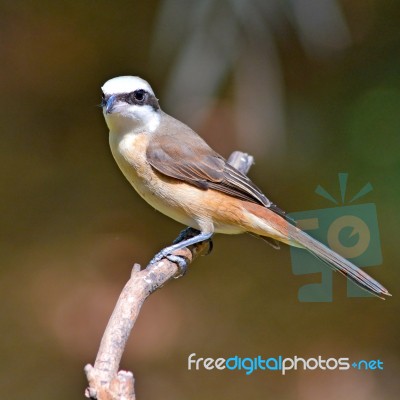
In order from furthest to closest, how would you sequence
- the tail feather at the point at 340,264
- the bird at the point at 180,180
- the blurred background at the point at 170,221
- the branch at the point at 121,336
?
the blurred background at the point at 170,221, the bird at the point at 180,180, the tail feather at the point at 340,264, the branch at the point at 121,336

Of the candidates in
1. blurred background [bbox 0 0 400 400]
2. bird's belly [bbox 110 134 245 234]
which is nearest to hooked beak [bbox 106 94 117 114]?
bird's belly [bbox 110 134 245 234]

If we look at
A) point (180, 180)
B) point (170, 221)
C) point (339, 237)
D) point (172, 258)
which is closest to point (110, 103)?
point (180, 180)

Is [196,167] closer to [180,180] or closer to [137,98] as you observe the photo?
[180,180]

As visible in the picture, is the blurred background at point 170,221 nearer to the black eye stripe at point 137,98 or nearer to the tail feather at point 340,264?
the black eye stripe at point 137,98

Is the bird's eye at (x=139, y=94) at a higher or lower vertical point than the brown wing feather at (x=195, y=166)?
higher

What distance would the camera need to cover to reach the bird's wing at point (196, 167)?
249 centimetres

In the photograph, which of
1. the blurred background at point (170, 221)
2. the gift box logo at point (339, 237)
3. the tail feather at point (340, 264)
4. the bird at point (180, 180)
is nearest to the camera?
the tail feather at point (340, 264)

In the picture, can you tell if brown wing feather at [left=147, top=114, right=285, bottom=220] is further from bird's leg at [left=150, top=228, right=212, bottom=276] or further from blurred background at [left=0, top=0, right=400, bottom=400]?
blurred background at [left=0, top=0, right=400, bottom=400]

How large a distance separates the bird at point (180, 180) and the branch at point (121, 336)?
0.69 ft

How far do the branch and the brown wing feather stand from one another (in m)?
0.30

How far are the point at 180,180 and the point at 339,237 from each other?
112cm

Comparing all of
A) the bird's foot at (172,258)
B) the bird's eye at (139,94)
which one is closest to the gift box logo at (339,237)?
the bird's foot at (172,258)

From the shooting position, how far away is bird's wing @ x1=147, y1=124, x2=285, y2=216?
8.18 ft

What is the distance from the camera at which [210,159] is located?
2.62 m
